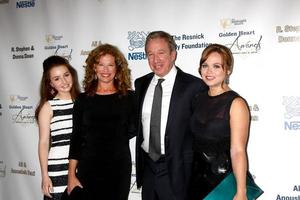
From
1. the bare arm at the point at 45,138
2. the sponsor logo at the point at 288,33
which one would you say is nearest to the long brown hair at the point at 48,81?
the bare arm at the point at 45,138

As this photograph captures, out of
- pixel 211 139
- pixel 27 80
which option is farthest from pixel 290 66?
pixel 27 80

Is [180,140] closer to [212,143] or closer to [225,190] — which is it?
[212,143]

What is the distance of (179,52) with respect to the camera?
9.16 ft

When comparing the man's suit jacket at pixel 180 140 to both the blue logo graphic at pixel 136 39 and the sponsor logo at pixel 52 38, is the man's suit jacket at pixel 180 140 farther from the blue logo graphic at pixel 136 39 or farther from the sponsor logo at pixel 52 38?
the sponsor logo at pixel 52 38

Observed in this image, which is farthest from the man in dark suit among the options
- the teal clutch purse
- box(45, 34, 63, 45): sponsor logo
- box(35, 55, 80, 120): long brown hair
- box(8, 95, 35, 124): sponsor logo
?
box(8, 95, 35, 124): sponsor logo

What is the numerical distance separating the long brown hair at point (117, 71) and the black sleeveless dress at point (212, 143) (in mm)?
651

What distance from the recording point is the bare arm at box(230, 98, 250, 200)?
1.92 metres

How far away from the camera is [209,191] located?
2.04m

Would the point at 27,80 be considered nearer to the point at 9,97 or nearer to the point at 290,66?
the point at 9,97

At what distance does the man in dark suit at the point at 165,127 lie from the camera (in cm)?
226

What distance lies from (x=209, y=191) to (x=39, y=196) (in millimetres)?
2048

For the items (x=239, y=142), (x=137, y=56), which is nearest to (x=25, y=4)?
(x=137, y=56)

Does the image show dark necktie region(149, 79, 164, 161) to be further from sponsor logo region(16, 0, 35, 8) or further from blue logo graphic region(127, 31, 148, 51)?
sponsor logo region(16, 0, 35, 8)

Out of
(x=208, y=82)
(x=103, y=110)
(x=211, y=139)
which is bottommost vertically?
(x=211, y=139)
